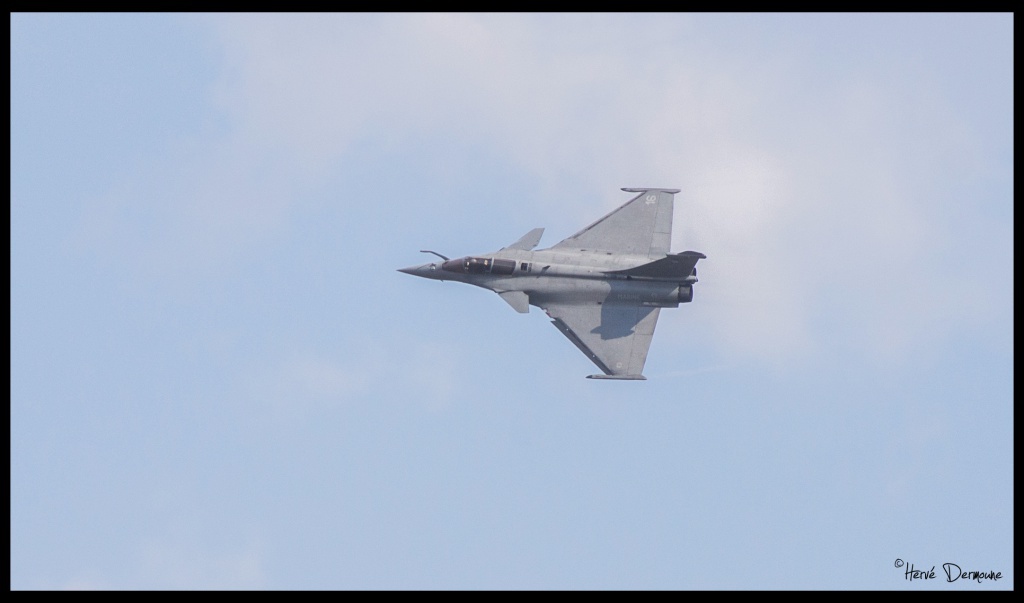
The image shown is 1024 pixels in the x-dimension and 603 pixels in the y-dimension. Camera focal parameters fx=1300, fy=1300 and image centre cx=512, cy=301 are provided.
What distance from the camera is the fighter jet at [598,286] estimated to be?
53219 millimetres

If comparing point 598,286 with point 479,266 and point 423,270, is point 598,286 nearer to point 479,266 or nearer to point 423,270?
point 479,266

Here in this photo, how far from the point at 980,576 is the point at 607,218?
20626 mm

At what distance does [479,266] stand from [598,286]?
506 cm

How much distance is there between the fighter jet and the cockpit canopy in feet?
0.14

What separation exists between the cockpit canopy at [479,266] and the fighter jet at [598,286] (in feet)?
0.14

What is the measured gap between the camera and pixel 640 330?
53562mm

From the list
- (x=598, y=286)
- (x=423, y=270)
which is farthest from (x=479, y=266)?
(x=598, y=286)

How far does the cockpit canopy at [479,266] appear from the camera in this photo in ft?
177

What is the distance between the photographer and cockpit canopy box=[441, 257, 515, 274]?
54.1 m

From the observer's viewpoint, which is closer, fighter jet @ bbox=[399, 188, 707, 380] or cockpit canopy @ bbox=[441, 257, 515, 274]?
fighter jet @ bbox=[399, 188, 707, 380]

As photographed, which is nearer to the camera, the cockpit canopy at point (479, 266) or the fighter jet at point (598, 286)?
the fighter jet at point (598, 286)

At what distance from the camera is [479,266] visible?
54.3 meters

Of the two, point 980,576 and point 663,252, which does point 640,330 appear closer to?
point 663,252

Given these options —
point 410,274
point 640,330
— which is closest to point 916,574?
point 640,330
